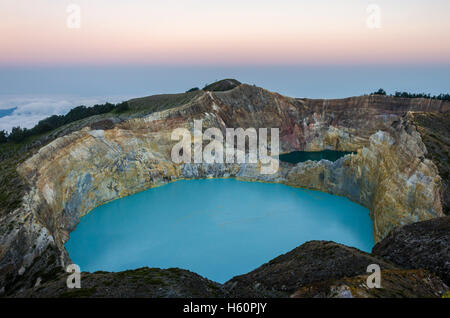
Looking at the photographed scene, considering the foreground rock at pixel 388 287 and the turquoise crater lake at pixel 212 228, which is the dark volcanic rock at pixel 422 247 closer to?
the foreground rock at pixel 388 287

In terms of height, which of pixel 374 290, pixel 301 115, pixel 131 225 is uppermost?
pixel 301 115

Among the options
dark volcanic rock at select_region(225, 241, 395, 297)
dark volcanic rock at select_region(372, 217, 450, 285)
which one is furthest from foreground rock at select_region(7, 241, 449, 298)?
→ dark volcanic rock at select_region(372, 217, 450, 285)

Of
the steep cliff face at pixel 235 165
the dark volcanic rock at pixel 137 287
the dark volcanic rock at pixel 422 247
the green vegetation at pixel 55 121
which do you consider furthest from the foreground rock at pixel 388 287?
the green vegetation at pixel 55 121

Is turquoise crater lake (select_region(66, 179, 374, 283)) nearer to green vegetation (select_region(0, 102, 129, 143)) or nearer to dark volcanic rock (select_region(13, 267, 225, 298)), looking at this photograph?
dark volcanic rock (select_region(13, 267, 225, 298))

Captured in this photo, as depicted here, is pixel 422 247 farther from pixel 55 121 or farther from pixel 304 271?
pixel 55 121
